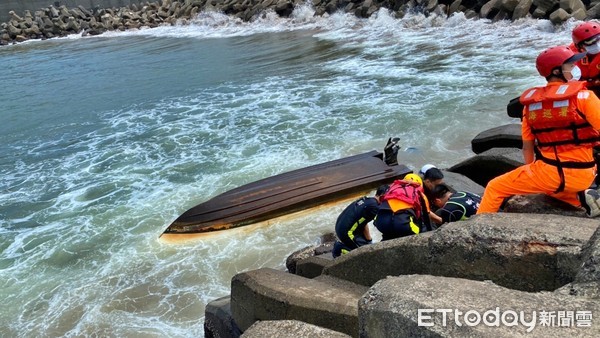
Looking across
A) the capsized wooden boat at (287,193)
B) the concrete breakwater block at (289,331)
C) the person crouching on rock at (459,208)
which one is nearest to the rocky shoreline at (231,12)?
the capsized wooden boat at (287,193)

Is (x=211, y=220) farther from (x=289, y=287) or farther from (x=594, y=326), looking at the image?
(x=594, y=326)

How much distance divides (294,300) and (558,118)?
2.33 meters

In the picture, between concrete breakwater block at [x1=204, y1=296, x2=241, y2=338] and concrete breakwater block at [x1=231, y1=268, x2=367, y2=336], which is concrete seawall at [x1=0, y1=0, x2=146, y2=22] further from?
concrete breakwater block at [x1=231, y1=268, x2=367, y2=336]

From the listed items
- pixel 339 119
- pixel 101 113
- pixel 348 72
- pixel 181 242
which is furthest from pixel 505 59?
pixel 101 113

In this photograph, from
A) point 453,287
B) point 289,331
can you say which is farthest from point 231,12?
point 453,287

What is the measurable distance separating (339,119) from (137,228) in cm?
517

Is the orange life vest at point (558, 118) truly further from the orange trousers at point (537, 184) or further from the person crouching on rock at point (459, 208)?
the person crouching on rock at point (459, 208)

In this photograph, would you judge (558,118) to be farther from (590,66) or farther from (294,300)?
(294,300)

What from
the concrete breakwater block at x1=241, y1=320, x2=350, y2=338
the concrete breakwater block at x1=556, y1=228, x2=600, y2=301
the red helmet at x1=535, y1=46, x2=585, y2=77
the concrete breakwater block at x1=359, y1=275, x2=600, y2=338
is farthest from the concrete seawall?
the concrete breakwater block at x1=556, y1=228, x2=600, y2=301

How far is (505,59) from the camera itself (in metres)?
13.2

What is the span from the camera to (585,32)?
446 cm

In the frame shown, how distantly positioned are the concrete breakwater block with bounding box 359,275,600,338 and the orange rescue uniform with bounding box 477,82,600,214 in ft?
5.67

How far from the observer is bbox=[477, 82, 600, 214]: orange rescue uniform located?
344 centimetres

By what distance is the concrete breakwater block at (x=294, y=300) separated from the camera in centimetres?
312
